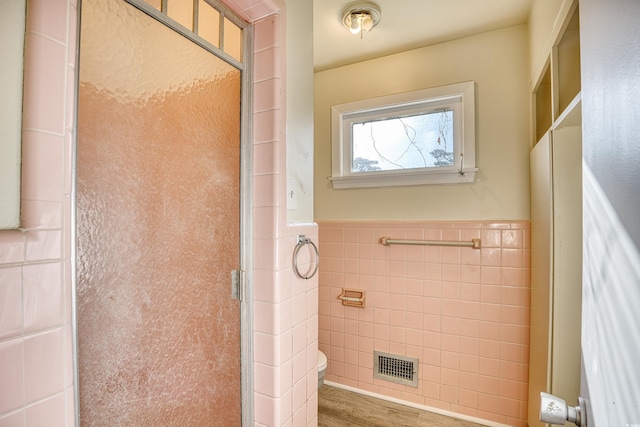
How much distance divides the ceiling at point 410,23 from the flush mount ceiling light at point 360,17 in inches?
1.3

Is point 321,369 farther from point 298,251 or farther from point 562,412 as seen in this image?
point 562,412

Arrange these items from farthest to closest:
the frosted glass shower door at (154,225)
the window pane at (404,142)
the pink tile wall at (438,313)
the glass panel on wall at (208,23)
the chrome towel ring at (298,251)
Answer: the window pane at (404,142)
the pink tile wall at (438,313)
the chrome towel ring at (298,251)
the glass panel on wall at (208,23)
the frosted glass shower door at (154,225)

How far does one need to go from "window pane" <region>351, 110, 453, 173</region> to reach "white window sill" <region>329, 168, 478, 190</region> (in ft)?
0.32

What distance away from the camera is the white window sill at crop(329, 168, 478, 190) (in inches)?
79.3

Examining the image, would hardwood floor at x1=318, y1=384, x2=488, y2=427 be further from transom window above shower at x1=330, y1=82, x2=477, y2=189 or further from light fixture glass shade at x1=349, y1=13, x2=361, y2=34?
light fixture glass shade at x1=349, y1=13, x2=361, y2=34

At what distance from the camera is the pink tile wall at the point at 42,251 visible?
1.64 ft

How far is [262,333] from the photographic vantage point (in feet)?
3.76

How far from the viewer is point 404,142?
2.25 m

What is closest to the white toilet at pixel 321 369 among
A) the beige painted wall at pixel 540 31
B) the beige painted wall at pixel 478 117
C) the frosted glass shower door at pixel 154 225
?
the frosted glass shower door at pixel 154 225

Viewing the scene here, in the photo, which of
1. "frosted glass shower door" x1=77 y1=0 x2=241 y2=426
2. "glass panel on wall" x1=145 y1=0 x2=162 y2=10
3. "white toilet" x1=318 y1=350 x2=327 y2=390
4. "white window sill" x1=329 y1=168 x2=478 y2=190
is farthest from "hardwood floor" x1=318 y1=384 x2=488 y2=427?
"glass panel on wall" x1=145 y1=0 x2=162 y2=10

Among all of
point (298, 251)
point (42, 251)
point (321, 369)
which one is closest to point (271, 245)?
point (298, 251)

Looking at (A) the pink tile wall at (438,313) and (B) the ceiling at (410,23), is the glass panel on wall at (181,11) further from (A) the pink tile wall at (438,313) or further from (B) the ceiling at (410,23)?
(A) the pink tile wall at (438,313)

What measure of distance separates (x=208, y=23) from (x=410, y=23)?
1409 millimetres

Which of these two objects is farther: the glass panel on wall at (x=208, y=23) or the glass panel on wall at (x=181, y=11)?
the glass panel on wall at (x=208, y=23)
